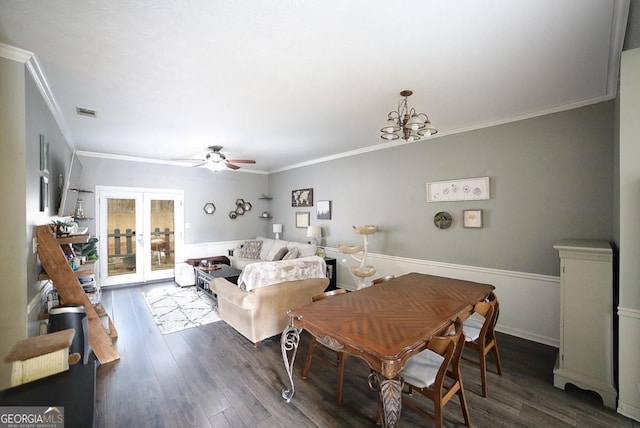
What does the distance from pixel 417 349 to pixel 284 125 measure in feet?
10.6

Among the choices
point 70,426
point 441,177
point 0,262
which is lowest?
point 70,426

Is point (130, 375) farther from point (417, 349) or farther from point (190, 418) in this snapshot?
point (417, 349)

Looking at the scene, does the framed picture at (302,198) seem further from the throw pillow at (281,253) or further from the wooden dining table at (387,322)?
the wooden dining table at (387,322)

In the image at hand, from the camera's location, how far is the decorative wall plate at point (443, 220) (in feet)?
13.1

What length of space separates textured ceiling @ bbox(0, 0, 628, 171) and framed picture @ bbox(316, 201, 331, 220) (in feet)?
7.86

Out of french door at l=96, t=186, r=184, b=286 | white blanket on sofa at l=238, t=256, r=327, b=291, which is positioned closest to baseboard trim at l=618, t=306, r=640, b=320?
white blanket on sofa at l=238, t=256, r=327, b=291

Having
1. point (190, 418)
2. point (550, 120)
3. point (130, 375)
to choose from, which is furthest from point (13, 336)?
point (550, 120)

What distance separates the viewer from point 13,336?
6.74 ft

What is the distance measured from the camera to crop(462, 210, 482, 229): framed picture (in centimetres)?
372

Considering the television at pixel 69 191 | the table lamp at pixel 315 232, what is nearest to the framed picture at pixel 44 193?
the television at pixel 69 191

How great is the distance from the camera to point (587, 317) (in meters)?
2.32

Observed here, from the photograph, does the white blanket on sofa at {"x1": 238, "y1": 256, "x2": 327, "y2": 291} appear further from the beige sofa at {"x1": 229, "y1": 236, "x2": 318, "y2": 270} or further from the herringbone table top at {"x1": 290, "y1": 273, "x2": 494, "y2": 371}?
the beige sofa at {"x1": 229, "y1": 236, "x2": 318, "y2": 270}

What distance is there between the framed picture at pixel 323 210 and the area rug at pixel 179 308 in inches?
107

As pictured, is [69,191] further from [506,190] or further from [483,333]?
[506,190]
